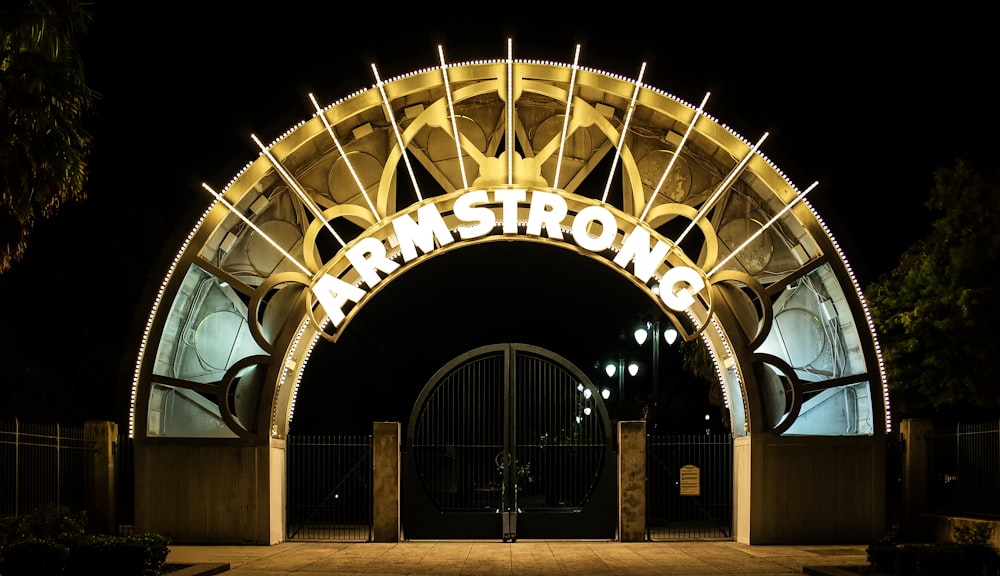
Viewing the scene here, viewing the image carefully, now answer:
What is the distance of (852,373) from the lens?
23.2 m

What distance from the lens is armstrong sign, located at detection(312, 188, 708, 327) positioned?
2252cm

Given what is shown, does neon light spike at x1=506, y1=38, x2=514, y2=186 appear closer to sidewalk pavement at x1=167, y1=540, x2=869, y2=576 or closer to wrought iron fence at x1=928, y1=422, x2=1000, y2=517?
sidewalk pavement at x1=167, y1=540, x2=869, y2=576

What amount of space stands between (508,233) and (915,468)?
9.41 metres

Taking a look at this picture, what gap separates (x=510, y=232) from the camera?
75.5ft

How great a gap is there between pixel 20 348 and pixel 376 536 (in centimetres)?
1360

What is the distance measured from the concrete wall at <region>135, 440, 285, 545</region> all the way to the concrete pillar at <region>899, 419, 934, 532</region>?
12616mm

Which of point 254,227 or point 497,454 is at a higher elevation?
point 254,227

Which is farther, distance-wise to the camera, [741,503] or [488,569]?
[741,503]

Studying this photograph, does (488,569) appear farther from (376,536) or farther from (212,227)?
(212,227)

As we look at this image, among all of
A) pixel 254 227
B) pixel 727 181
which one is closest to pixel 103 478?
pixel 254 227

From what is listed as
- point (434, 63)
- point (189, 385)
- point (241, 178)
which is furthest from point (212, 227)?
point (434, 63)

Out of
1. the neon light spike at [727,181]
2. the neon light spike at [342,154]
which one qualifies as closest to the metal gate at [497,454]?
the neon light spike at [342,154]

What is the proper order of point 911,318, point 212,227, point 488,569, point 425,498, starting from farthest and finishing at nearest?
1. point 911,318
2. point 425,498
3. point 212,227
4. point 488,569

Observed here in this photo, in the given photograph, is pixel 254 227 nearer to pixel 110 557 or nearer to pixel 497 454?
pixel 497 454
